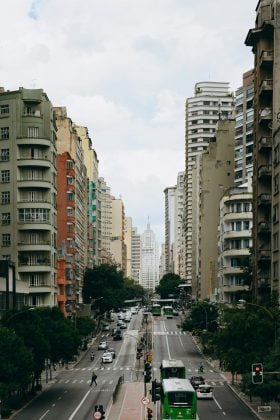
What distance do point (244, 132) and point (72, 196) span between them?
41012 mm

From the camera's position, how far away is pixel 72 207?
152 metres

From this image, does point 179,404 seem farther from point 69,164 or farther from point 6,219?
point 69,164

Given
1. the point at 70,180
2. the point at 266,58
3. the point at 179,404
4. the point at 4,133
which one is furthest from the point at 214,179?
the point at 179,404

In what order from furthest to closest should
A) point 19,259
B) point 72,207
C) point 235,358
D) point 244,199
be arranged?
point 72,207, point 244,199, point 19,259, point 235,358

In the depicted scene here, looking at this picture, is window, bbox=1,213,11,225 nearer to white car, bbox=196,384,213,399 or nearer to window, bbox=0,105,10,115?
window, bbox=0,105,10,115

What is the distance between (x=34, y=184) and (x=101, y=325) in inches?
3102

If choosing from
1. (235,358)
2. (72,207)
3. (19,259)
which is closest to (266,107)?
(235,358)

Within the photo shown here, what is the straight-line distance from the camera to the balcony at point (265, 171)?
3757 inches

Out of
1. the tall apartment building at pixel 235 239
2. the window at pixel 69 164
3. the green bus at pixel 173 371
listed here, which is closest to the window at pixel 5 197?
the window at pixel 69 164

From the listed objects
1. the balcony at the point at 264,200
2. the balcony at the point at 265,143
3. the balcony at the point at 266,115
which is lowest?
the balcony at the point at 264,200

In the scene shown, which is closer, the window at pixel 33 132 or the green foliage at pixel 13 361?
the green foliage at pixel 13 361

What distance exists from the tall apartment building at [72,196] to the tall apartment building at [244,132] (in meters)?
33.8

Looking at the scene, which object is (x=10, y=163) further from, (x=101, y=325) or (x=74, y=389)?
(x=101, y=325)

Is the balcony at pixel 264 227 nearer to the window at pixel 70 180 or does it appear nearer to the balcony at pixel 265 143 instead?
the balcony at pixel 265 143
